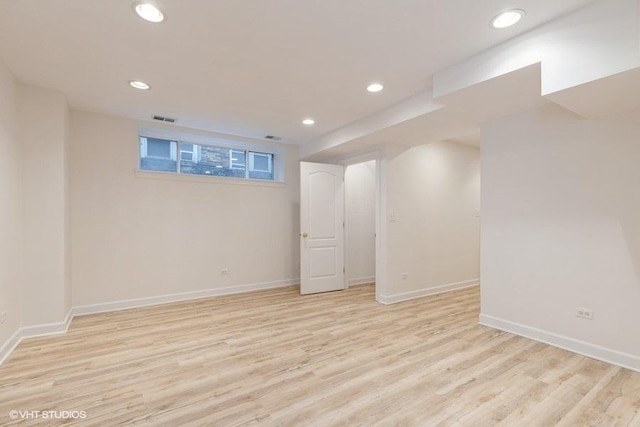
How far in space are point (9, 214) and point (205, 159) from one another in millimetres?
2450

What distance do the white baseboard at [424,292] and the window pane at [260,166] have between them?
2.81 m

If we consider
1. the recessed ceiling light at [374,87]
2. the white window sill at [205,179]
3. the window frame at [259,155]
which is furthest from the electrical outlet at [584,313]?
the window frame at [259,155]

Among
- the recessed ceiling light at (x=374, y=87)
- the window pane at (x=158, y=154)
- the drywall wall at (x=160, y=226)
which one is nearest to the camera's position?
the recessed ceiling light at (x=374, y=87)

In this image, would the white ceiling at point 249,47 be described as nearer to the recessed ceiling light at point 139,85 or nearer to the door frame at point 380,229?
the recessed ceiling light at point 139,85

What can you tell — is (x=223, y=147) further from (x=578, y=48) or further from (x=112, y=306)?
(x=578, y=48)

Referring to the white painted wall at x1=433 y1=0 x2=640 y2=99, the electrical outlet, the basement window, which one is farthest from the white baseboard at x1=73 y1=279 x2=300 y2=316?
the white painted wall at x1=433 y1=0 x2=640 y2=99

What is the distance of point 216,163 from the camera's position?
490 cm

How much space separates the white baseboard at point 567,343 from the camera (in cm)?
245

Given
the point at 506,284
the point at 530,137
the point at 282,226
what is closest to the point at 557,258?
the point at 506,284

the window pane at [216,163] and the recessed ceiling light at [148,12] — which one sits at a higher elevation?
the recessed ceiling light at [148,12]

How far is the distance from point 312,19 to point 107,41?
155 cm

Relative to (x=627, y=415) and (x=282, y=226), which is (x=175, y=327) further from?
(x=627, y=415)

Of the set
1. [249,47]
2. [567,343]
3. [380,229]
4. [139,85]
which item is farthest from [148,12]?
[567,343]

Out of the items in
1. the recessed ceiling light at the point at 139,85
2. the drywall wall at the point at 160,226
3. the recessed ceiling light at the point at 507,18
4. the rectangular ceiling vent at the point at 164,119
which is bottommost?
the drywall wall at the point at 160,226
